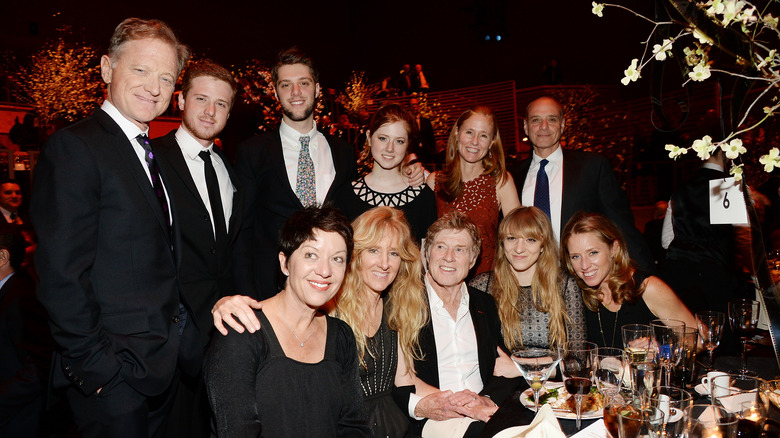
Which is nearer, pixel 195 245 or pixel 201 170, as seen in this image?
pixel 195 245

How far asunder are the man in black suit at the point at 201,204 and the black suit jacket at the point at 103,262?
679 millimetres

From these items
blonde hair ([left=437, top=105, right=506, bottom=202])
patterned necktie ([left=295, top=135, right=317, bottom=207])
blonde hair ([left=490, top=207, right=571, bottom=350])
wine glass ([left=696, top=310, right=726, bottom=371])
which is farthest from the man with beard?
wine glass ([left=696, top=310, right=726, bottom=371])

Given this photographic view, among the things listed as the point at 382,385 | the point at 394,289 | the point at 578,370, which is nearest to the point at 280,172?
the point at 394,289

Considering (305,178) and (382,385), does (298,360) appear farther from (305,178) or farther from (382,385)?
(305,178)

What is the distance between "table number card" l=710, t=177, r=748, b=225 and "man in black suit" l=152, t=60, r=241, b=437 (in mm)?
2245

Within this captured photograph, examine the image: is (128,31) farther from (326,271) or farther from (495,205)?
(495,205)

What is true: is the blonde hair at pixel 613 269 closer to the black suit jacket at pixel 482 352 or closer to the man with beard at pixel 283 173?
the black suit jacket at pixel 482 352

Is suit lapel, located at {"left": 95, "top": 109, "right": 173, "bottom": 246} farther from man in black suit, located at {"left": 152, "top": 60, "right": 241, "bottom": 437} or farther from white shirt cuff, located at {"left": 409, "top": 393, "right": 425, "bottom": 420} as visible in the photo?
white shirt cuff, located at {"left": 409, "top": 393, "right": 425, "bottom": 420}

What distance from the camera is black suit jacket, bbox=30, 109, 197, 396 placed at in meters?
1.90

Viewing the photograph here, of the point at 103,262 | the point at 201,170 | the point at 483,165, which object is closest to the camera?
the point at 103,262

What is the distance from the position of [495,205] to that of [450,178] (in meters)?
0.34

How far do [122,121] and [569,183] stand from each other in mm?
2697

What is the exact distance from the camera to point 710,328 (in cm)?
221

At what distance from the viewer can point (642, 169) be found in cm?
1086
